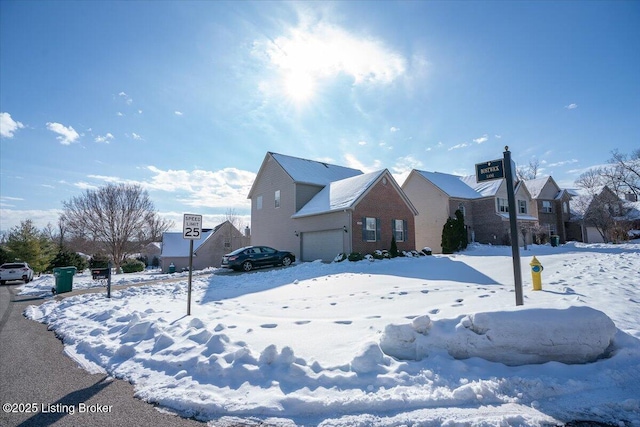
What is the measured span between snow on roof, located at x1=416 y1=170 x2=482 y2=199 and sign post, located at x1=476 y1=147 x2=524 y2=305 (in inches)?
1026

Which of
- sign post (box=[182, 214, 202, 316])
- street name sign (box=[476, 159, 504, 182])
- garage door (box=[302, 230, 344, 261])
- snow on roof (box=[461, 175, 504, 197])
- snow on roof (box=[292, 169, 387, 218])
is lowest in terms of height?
garage door (box=[302, 230, 344, 261])

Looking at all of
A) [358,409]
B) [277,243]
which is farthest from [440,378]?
[277,243]

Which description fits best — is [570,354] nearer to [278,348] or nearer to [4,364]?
[278,348]

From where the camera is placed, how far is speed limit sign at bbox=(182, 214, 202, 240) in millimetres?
8805

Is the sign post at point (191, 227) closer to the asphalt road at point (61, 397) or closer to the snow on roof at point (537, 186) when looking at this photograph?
the asphalt road at point (61, 397)

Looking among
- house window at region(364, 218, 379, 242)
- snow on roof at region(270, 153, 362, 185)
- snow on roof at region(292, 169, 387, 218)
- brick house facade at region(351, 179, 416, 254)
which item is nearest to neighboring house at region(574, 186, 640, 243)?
brick house facade at region(351, 179, 416, 254)

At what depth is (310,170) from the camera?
93.9ft

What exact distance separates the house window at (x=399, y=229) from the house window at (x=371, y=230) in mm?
1985

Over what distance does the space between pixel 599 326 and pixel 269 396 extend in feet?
14.8

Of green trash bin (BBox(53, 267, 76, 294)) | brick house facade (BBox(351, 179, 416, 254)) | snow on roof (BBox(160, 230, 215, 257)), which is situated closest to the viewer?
green trash bin (BBox(53, 267, 76, 294))

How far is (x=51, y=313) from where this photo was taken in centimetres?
1038

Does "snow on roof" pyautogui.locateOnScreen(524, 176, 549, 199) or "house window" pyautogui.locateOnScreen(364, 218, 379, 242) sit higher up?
"snow on roof" pyautogui.locateOnScreen(524, 176, 549, 199)

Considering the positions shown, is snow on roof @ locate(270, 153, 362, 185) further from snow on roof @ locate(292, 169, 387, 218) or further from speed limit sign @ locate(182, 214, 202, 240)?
speed limit sign @ locate(182, 214, 202, 240)

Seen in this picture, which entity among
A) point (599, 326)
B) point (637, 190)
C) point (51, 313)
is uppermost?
point (637, 190)
